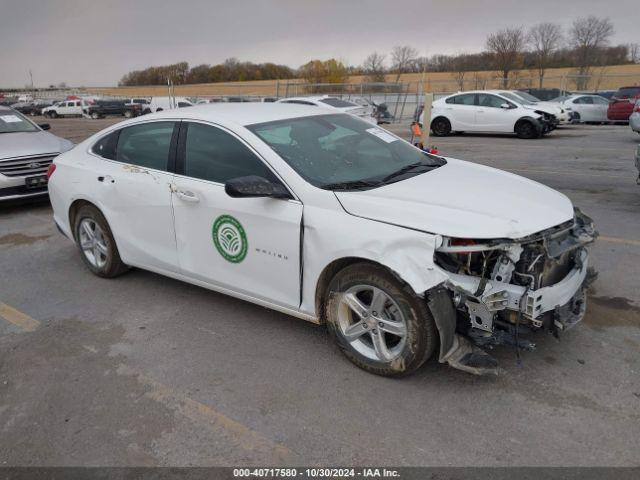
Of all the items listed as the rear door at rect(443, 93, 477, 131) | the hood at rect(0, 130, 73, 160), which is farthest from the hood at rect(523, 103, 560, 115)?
the hood at rect(0, 130, 73, 160)

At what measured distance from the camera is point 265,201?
348cm

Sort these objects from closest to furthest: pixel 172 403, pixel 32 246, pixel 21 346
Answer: pixel 172 403 → pixel 21 346 → pixel 32 246

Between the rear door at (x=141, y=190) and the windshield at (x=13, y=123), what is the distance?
17.8 ft

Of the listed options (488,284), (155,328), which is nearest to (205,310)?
(155,328)

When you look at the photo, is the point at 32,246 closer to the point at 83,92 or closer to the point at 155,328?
the point at 155,328

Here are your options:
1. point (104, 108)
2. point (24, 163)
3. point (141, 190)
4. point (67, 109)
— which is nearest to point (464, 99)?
point (24, 163)

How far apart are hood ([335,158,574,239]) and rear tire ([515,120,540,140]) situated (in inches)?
550

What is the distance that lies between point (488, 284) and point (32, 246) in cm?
560

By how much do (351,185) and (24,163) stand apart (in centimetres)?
636

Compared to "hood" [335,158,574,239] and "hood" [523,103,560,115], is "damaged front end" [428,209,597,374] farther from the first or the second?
"hood" [523,103,560,115]

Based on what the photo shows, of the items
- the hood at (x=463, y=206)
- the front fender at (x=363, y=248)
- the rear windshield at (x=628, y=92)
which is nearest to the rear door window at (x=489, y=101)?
the rear windshield at (x=628, y=92)

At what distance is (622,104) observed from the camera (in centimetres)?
2005

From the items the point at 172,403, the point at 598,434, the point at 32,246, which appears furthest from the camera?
the point at 32,246

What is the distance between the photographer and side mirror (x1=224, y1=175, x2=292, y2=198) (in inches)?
131
